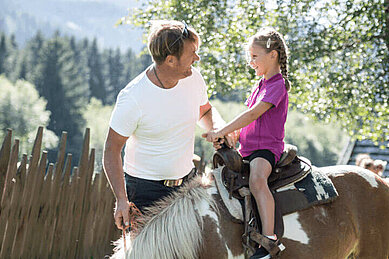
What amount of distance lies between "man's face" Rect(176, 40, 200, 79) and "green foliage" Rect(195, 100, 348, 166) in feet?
196

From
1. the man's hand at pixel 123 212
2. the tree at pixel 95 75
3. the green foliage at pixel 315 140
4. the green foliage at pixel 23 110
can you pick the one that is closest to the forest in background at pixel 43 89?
the green foliage at pixel 23 110

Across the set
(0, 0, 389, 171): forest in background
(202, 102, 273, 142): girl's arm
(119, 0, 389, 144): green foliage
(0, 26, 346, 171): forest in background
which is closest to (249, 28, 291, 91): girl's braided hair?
(202, 102, 273, 142): girl's arm

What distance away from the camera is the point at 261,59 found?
274 cm

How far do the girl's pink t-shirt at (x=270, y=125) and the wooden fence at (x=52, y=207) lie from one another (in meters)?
2.70

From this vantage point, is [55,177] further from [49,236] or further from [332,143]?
[332,143]

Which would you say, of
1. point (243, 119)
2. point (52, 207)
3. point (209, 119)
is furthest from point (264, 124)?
point (52, 207)

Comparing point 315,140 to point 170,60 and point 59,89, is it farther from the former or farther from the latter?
point 170,60

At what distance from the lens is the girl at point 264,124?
2.43 metres

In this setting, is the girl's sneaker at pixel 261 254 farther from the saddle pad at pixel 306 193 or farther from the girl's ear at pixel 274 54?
the girl's ear at pixel 274 54

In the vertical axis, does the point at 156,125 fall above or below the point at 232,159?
above

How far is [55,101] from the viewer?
5434cm

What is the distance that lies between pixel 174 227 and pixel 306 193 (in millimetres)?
874

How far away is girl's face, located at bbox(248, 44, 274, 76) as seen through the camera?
2740 mm

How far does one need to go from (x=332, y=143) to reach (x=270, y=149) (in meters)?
73.6
